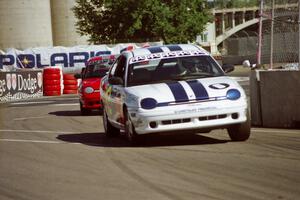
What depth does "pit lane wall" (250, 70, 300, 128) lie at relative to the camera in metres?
12.5

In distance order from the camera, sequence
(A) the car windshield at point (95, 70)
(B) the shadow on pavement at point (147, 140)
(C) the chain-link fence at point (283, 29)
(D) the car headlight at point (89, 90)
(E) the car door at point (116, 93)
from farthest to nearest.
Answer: (A) the car windshield at point (95, 70), (C) the chain-link fence at point (283, 29), (D) the car headlight at point (89, 90), (E) the car door at point (116, 93), (B) the shadow on pavement at point (147, 140)

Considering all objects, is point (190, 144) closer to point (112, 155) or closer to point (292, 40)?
point (112, 155)

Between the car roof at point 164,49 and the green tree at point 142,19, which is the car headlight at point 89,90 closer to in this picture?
the car roof at point 164,49

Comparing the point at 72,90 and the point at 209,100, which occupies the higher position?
the point at 209,100

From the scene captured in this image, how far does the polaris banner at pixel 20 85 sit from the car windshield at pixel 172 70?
2191cm

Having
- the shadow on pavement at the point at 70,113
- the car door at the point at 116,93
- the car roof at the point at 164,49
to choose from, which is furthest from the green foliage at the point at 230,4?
the car roof at the point at 164,49

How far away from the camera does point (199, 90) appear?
10.5 m

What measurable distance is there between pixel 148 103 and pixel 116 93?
4.86 feet

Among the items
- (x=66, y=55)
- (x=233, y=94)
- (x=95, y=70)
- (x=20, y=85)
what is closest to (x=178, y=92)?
(x=233, y=94)

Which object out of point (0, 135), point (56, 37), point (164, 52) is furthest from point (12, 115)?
point (56, 37)

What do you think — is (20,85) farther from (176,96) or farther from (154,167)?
(154,167)

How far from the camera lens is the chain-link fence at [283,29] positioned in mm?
19188

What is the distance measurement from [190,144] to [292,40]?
9756mm

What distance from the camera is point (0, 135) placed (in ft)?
48.9
